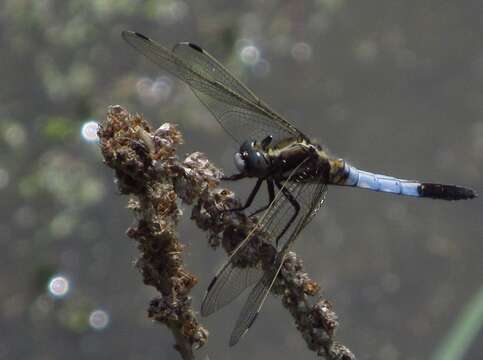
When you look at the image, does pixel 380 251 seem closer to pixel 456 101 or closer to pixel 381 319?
pixel 381 319

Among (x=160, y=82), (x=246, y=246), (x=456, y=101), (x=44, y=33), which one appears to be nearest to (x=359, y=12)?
(x=456, y=101)

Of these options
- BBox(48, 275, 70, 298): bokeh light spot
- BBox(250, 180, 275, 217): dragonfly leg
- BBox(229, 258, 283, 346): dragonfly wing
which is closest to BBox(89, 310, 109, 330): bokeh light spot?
BBox(48, 275, 70, 298): bokeh light spot

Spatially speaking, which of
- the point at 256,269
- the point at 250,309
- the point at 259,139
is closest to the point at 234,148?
the point at 259,139

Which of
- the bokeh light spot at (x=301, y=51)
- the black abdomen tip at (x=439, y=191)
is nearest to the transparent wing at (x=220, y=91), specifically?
the black abdomen tip at (x=439, y=191)

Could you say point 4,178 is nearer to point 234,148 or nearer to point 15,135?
point 15,135

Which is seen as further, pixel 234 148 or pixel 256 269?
pixel 234 148

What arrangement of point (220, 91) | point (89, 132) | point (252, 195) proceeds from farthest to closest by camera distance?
point (89, 132)
point (220, 91)
point (252, 195)
